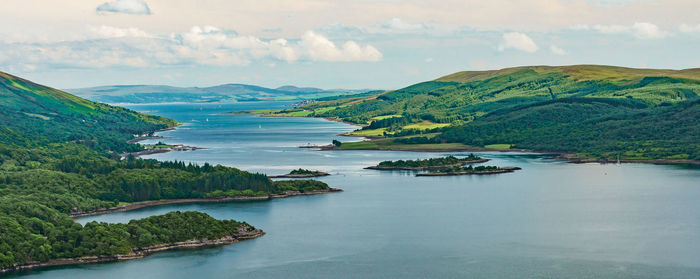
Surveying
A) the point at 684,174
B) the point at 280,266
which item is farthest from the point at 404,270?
the point at 684,174

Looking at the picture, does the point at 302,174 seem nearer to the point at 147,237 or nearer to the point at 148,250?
the point at 147,237

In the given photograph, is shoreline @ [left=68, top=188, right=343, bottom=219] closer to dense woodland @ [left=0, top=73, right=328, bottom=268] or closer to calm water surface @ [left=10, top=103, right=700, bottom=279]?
dense woodland @ [left=0, top=73, right=328, bottom=268]

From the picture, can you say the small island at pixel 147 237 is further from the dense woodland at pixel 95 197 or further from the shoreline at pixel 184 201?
the shoreline at pixel 184 201

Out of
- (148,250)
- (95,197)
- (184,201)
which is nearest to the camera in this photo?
(148,250)

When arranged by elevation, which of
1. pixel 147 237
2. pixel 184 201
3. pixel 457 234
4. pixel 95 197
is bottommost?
pixel 457 234

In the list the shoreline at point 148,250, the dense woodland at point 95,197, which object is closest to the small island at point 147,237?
the shoreline at point 148,250

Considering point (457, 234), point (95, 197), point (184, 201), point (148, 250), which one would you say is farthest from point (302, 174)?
point (148, 250)
